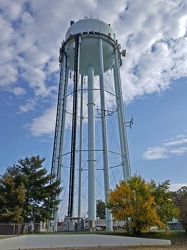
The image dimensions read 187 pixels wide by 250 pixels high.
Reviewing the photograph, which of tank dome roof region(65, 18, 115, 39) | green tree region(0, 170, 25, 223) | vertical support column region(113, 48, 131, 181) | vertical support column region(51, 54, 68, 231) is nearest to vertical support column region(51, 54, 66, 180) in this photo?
vertical support column region(51, 54, 68, 231)

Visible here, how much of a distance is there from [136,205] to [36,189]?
34.7 ft

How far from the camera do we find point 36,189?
29.9 meters

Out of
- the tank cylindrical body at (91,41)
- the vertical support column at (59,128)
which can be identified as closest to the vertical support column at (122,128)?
the tank cylindrical body at (91,41)

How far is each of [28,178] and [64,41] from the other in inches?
641

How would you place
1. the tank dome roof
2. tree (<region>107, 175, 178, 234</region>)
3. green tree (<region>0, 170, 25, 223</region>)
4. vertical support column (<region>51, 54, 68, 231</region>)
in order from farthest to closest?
the tank dome roof < vertical support column (<region>51, 54, 68, 231</region>) < green tree (<region>0, 170, 25, 223</region>) < tree (<region>107, 175, 178, 234</region>)

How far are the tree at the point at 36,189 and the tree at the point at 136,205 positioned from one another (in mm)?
6823

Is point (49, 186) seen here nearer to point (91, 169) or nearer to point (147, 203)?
point (91, 169)

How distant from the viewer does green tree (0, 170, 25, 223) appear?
26.3m

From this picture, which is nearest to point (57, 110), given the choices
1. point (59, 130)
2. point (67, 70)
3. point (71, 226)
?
point (59, 130)

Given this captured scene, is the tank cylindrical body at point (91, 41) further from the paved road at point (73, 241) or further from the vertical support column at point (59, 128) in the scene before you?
the paved road at point (73, 241)

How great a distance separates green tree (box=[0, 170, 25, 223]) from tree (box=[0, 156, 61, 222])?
0.37m

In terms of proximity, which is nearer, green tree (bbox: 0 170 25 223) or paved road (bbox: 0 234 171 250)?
paved road (bbox: 0 234 171 250)

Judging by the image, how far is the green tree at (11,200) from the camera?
26.3 metres

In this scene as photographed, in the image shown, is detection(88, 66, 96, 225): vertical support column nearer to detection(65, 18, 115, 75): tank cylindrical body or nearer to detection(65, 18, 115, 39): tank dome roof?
detection(65, 18, 115, 75): tank cylindrical body
